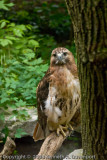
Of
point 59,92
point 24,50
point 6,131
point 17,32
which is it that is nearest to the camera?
point 59,92

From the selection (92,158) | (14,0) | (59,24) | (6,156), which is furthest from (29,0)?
(92,158)

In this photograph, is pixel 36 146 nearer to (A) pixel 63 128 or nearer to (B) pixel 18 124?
(B) pixel 18 124

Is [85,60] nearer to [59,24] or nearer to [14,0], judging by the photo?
[59,24]

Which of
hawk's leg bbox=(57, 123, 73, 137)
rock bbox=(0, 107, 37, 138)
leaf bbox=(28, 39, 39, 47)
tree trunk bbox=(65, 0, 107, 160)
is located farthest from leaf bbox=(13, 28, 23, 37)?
tree trunk bbox=(65, 0, 107, 160)

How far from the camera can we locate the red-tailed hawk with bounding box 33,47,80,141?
10.6 ft

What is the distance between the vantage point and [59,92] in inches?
126

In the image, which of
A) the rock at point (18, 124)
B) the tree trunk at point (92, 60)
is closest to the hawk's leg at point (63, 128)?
the rock at point (18, 124)

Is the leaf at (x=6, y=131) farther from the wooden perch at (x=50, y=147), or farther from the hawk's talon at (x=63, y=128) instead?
the wooden perch at (x=50, y=147)

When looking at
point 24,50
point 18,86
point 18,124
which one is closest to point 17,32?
point 24,50

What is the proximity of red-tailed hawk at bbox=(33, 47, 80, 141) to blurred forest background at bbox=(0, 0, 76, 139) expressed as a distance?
747mm

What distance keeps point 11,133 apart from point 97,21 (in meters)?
3.18

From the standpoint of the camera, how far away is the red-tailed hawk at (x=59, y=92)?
3229 millimetres

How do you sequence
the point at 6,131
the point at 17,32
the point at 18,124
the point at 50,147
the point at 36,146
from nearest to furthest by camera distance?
1. the point at 50,147
2. the point at 6,131
3. the point at 18,124
4. the point at 36,146
5. the point at 17,32

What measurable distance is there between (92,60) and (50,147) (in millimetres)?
1305
